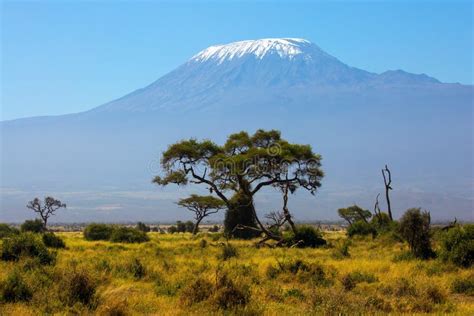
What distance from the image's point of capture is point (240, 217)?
4634 centimetres

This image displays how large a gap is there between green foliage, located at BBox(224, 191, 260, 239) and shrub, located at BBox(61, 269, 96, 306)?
30.2 metres

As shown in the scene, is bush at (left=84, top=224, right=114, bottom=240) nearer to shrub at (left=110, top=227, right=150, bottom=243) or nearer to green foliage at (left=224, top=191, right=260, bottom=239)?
shrub at (left=110, top=227, right=150, bottom=243)

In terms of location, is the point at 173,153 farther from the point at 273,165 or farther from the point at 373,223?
the point at 373,223

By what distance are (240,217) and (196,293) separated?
1315 inches

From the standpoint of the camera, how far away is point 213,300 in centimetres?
1254

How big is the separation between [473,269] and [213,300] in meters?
10.2

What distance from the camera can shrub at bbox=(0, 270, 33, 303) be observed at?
13.3 meters

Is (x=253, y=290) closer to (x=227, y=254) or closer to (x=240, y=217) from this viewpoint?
(x=227, y=254)

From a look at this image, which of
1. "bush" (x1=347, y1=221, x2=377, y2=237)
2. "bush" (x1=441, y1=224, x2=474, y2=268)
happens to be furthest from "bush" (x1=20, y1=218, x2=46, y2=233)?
"bush" (x1=441, y1=224, x2=474, y2=268)

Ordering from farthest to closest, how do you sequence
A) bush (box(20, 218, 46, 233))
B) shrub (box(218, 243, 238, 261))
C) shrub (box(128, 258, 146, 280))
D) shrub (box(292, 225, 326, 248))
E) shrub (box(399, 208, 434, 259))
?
bush (box(20, 218, 46, 233))
shrub (box(292, 225, 326, 248))
shrub (box(218, 243, 238, 261))
shrub (box(399, 208, 434, 259))
shrub (box(128, 258, 146, 280))

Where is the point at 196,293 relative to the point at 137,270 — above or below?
above

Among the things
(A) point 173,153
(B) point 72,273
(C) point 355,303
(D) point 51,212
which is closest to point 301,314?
(C) point 355,303

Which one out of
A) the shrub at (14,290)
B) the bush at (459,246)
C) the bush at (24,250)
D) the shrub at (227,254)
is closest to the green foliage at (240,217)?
the shrub at (227,254)

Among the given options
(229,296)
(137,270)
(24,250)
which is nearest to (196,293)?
(229,296)
